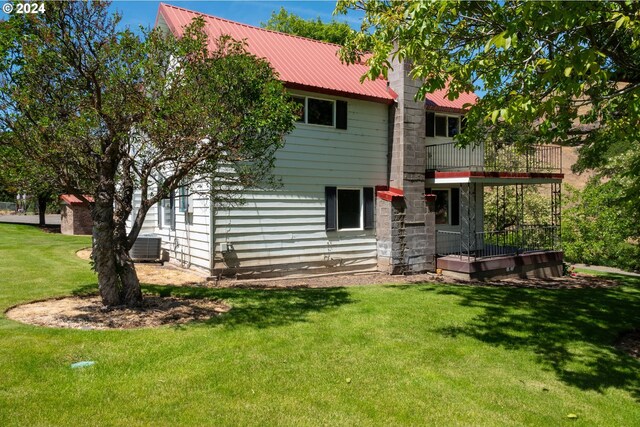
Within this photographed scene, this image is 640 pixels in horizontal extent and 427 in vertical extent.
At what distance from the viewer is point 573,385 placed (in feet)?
18.4

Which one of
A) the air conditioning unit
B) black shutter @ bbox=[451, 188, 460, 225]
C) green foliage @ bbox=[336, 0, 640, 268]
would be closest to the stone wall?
the air conditioning unit

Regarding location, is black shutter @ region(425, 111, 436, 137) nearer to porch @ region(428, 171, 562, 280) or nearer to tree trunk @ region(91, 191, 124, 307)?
porch @ region(428, 171, 562, 280)

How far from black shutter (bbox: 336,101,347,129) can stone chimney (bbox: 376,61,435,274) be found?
5.59 feet

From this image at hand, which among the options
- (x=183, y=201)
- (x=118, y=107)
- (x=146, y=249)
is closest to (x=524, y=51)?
(x=118, y=107)

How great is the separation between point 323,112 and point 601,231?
556 inches

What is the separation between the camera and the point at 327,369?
5.49 meters


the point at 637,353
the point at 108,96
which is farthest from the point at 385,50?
the point at 637,353

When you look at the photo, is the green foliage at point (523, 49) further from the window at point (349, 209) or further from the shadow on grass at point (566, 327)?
the window at point (349, 209)

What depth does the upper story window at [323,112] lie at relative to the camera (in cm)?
1279

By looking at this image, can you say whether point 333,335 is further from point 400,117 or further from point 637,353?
point 400,117

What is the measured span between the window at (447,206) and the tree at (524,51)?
7298 millimetres

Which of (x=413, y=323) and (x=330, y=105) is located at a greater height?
(x=330, y=105)

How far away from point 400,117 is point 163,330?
32.9 ft

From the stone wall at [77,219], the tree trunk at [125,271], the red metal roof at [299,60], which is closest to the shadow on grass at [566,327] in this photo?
the tree trunk at [125,271]
